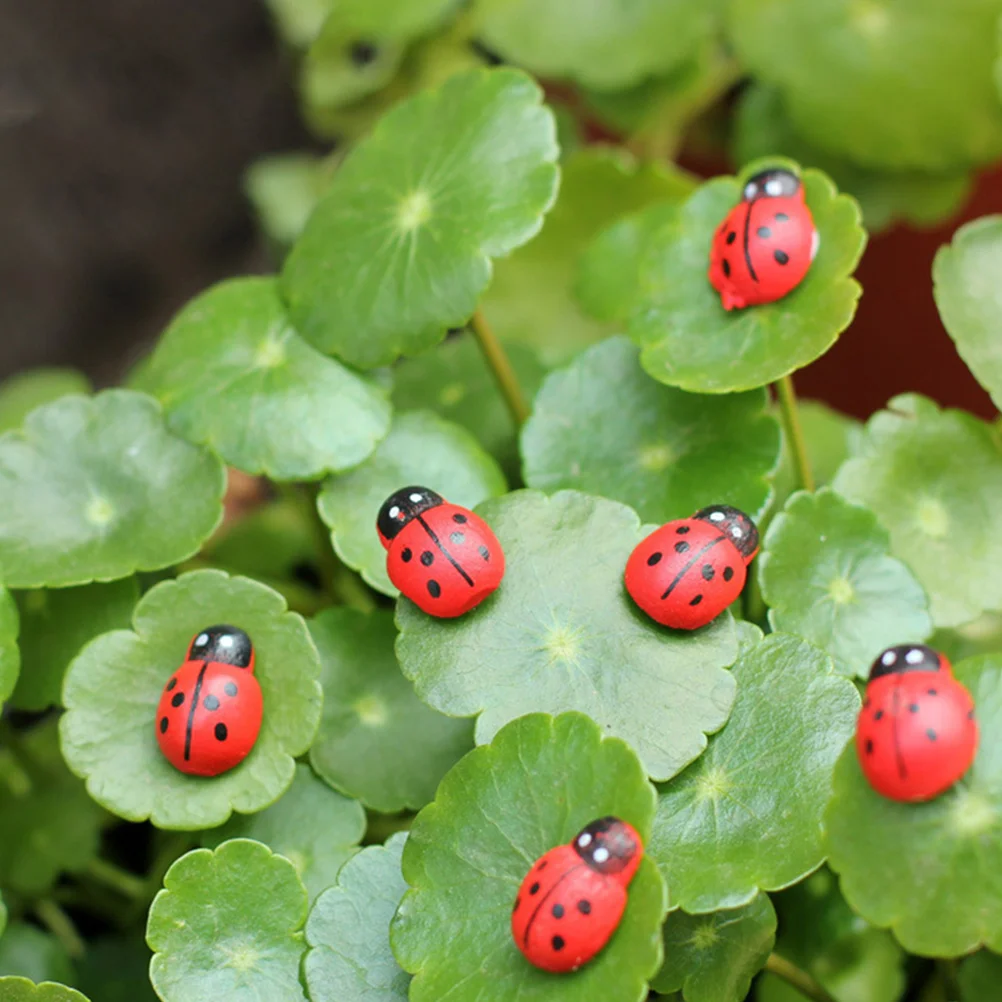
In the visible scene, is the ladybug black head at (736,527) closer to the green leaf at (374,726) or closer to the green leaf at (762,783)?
the green leaf at (762,783)

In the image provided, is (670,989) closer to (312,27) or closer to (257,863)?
(257,863)

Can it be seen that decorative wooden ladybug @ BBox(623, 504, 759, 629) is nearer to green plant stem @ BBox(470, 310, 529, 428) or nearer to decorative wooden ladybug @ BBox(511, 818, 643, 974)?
decorative wooden ladybug @ BBox(511, 818, 643, 974)

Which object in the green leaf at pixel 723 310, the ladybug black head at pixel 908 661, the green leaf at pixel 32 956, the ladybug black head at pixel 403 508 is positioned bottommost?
the green leaf at pixel 32 956

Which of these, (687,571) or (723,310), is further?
(723,310)

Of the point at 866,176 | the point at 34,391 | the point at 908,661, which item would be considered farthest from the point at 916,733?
the point at 34,391

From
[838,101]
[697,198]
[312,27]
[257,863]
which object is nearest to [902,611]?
[697,198]

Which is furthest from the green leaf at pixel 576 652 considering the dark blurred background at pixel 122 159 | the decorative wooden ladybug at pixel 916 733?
the dark blurred background at pixel 122 159

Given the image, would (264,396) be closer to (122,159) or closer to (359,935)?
(359,935)

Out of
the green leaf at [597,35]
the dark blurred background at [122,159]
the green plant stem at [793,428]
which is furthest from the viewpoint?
the dark blurred background at [122,159]
